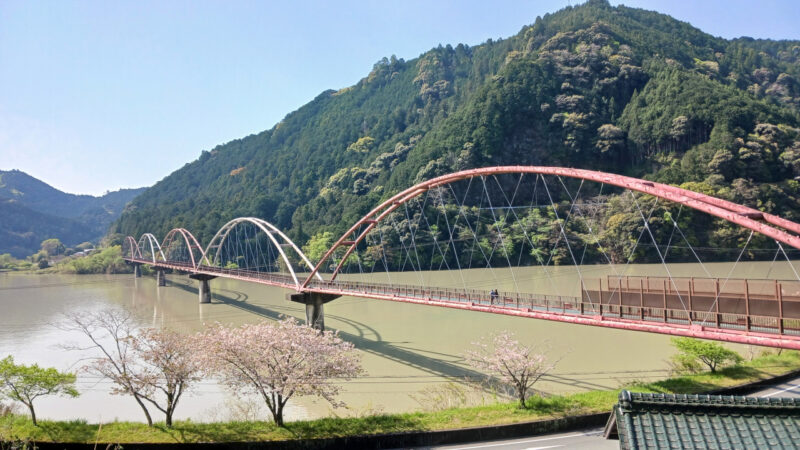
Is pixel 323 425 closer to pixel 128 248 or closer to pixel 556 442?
pixel 556 442

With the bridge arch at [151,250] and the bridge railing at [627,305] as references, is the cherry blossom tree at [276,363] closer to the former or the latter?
the bridge railing at [627,305]

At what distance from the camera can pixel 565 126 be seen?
244 feet

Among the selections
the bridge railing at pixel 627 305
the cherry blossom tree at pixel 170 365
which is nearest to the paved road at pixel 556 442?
the bridge railing at pixel 627 305

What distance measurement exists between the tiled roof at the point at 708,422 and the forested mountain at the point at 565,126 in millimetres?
51360

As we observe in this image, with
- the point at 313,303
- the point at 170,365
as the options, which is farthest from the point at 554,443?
the point at 313,303

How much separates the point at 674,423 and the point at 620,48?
93589 mm

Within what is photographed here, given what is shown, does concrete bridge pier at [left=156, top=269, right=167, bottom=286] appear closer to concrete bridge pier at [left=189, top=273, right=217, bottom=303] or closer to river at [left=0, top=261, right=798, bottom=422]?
river at [left=0, top=261, right=798, bottom=422]

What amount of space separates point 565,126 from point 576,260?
88.8ft

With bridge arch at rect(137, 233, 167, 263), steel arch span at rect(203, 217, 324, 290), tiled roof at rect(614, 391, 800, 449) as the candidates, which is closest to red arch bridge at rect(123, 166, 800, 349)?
steel arch span at rect(203, 217, 324, 290)

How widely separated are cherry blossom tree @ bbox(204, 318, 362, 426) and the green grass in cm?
85

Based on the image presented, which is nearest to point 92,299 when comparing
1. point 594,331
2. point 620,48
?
point 594,331

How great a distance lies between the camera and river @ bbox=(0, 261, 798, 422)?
17.1 meters

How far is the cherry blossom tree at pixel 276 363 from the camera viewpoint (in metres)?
12.8

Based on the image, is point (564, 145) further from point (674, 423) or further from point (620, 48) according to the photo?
point (674, 423)
